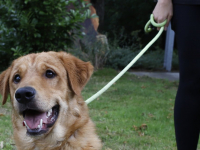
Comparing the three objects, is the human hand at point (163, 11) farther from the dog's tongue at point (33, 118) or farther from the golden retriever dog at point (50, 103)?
the dog's tongue at point (33, 118)

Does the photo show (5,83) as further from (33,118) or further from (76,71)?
(76,71)

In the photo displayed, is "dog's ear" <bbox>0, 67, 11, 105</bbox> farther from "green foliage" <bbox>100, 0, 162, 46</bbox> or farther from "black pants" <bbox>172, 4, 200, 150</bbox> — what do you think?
"green foliage" <bbox>100, 0, 162, 46</bbox>

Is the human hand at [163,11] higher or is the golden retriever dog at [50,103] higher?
the human hand at [163,11]

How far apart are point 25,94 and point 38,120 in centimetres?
30

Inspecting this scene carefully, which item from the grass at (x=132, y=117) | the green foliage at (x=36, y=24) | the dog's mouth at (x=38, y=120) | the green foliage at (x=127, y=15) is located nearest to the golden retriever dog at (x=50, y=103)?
the dog's mouth at (x=38, y=120)

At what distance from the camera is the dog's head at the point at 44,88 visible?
2.51 meters

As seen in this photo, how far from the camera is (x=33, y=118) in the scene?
2613 mm

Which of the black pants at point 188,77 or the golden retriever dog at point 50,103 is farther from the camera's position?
the golden retriever dog at point 50,103

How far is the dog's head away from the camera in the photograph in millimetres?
2507

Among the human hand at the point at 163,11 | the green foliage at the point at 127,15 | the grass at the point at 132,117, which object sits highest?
the human hand at the point at 163,11

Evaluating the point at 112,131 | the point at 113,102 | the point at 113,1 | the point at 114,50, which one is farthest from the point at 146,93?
the point at 113,1

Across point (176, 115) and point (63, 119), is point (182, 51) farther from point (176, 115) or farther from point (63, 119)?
point (63, 119)

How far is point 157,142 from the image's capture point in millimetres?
4141

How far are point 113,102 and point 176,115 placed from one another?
13.8 ft
